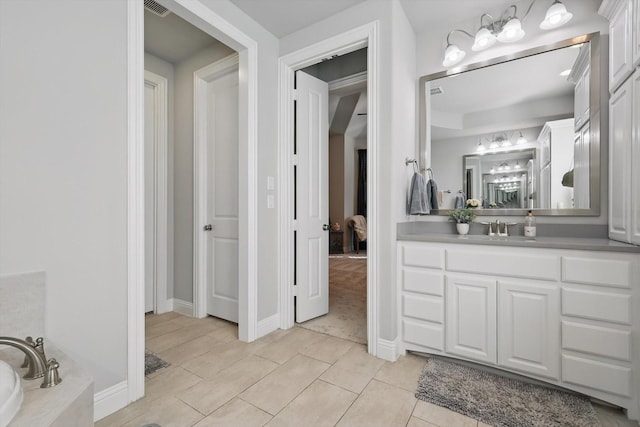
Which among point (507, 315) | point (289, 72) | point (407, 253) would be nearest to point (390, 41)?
point (289, 72)

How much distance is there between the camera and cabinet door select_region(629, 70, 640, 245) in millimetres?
1542

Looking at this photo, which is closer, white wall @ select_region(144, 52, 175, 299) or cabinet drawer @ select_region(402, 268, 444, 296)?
cabinet drawer @ select_region(402, 268, 444, 296)

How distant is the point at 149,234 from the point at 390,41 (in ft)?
9.47

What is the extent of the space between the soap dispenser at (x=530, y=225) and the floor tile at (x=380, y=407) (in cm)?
138

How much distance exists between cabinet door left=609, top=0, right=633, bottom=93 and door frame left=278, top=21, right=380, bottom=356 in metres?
1.40

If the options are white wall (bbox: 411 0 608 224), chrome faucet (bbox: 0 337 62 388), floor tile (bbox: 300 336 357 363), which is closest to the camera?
chrome faucet (bbox: 0 337 62 388)

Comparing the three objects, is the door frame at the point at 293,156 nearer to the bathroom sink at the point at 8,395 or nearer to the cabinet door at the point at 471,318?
the cabinet door at the point at 471,318

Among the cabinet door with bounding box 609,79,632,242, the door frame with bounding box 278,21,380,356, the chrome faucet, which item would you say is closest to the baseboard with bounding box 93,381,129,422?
the chrome faucet

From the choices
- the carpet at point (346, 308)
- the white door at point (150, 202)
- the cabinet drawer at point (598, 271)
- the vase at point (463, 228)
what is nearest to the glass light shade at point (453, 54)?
the vase at point (463, 228)

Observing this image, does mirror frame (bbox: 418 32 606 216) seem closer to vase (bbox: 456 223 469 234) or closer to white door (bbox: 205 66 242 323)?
vase (bbox: 456 223 469 234)

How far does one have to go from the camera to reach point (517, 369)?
1.80 m

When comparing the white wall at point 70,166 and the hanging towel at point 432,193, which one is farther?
the hanging towel at point 432,193

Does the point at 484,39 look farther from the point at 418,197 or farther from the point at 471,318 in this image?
the point at 471,318

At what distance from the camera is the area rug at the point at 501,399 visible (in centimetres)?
150
